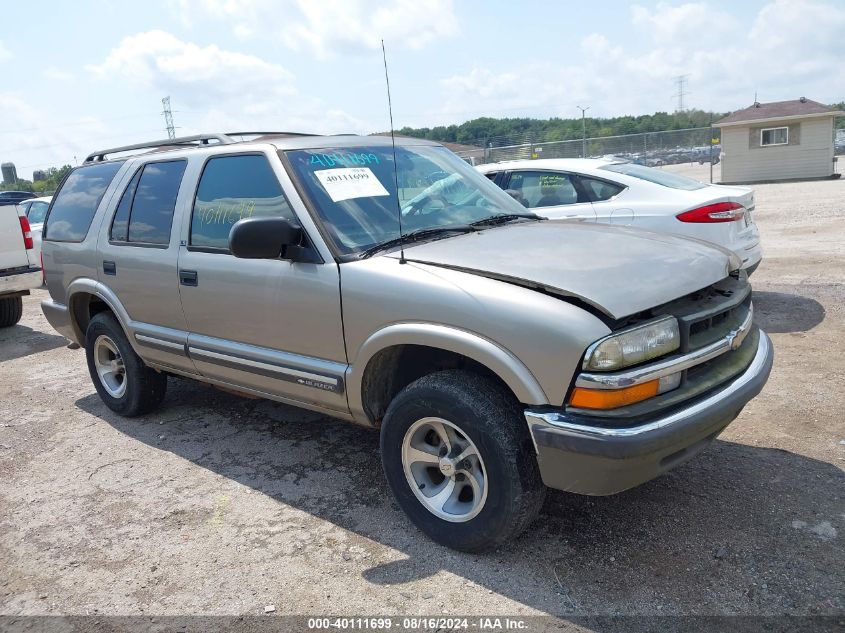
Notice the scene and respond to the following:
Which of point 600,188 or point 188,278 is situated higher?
point 600,188

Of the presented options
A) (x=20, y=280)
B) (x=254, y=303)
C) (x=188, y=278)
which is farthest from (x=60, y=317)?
(x=20, y=280)

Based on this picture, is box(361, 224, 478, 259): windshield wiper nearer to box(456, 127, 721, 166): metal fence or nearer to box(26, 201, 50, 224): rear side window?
box(26, 201, 50, 224): rear side window

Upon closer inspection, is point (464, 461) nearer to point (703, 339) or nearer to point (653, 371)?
point (653, 371)

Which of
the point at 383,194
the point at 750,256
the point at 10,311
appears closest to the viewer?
the point at 383,194

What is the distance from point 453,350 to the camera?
119 inches

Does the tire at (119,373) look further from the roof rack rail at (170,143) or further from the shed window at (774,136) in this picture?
the shed window at (774,136)

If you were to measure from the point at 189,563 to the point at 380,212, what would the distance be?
6.56 ft

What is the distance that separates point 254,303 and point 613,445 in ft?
7.00

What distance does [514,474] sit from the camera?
114 inches

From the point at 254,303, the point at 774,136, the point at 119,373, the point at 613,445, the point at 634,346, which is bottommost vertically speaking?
the point at 119,373

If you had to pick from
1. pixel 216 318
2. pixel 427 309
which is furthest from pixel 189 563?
pixel 427 309

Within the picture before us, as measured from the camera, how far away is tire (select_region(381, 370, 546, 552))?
9.62 feet

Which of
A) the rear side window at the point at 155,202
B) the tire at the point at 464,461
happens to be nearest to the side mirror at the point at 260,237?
the tire at the point at 464,461

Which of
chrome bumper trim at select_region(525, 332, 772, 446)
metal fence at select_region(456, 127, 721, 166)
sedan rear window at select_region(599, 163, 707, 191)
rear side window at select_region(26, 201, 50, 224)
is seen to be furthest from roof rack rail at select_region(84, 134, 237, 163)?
metal fence at select_region(456, 127, 721, 166)
